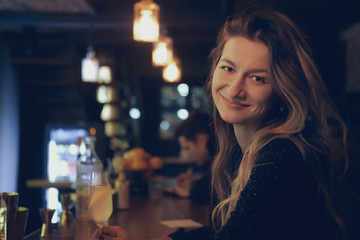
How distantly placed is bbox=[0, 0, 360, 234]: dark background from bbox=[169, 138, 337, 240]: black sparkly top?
228 centimetres

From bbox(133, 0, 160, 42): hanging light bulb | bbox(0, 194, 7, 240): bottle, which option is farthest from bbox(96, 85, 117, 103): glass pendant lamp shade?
bbox(0, 194, 7, 240): bottle

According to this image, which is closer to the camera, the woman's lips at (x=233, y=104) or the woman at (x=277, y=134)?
the woman at (x=277, y=134)

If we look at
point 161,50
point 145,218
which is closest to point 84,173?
point 145,218

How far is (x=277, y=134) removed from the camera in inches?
54.2

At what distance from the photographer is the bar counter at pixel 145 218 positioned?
→ 1863 mm

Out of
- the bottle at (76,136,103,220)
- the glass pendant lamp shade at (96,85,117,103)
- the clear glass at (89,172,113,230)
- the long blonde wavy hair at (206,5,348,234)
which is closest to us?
the long blonde wavy hair at (206,5,348,234)

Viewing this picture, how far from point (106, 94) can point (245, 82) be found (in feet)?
19.0

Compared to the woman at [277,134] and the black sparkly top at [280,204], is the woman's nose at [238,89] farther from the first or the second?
the black sparkly top at [280,204]

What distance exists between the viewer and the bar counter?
6.11 feet

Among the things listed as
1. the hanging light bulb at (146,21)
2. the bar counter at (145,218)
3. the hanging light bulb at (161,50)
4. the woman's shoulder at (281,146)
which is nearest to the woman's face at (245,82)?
the woman's shoulder at (281,146)

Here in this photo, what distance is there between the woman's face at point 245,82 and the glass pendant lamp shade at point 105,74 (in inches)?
218

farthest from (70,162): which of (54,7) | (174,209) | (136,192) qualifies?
(174,209)

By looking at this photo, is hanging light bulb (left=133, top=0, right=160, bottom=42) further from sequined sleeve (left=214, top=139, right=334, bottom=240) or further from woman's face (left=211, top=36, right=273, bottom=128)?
sequined sleeve (left=214, top=139, right=334, bottom=240)

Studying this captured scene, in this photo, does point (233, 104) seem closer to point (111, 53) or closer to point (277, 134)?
point (277, 134)
